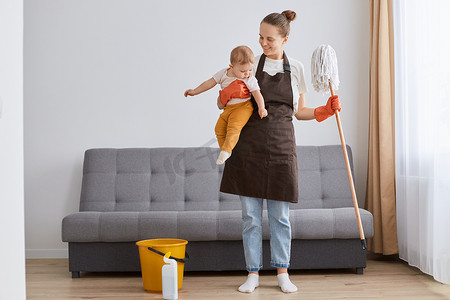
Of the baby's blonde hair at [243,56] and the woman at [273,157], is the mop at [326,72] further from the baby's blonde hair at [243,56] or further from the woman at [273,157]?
the baby's blonde hair at [243,56]

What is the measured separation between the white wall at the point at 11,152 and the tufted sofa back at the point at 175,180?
1816 millimetres

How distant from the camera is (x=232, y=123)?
2557mm

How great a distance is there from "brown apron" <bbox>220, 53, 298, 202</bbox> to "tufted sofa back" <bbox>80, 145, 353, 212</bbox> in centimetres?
89

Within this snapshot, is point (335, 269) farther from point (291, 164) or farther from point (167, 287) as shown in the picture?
point (167, 287)

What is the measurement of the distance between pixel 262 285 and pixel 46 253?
69.9 inches

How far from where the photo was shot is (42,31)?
3848 mm

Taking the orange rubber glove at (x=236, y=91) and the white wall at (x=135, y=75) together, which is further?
the white wall at (x=135, y=75)

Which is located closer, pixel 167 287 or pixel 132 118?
pixel 167 287

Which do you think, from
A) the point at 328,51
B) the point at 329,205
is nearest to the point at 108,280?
the point at 329,205

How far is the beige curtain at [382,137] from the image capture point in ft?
11.3

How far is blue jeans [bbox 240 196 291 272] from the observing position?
2.68m

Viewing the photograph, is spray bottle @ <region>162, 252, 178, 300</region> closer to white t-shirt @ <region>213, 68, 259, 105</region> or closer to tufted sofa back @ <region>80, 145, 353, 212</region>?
white t-shirt @ <region>213, 68, 259, 105</region>

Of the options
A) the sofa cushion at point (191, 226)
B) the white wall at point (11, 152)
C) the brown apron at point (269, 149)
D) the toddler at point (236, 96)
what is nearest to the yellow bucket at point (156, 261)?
the sofa cushion at point (191, 226)

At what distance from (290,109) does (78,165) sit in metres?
1.83
